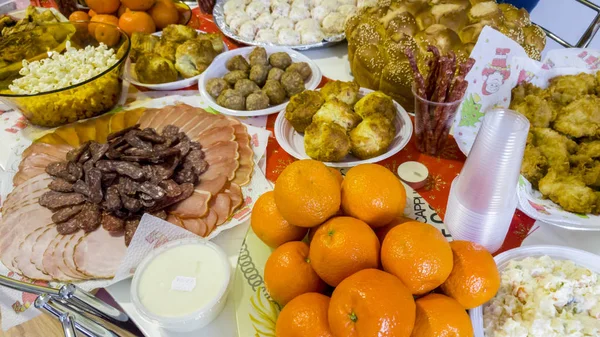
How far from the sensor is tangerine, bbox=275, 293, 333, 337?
0.63 meters

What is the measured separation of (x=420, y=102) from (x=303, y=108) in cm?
33

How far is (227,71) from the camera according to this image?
1574 mm

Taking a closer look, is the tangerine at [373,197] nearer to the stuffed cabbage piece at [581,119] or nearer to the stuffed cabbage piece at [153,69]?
the stuffed cabbage piece at [581,119]

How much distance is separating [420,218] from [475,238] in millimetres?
120

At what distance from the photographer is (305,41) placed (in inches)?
66.5

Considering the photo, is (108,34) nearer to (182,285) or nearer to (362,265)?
(182,285)

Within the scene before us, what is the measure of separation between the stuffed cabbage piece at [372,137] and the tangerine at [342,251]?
0.45 m

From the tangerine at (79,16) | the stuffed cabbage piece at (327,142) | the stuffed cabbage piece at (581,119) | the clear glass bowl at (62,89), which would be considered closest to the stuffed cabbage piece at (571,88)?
the stuffed cabbage piece at (581,119)

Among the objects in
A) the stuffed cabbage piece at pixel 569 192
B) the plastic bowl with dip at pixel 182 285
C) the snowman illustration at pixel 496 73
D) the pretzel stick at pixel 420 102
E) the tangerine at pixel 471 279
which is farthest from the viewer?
the snowman illustration at pixel 496 73

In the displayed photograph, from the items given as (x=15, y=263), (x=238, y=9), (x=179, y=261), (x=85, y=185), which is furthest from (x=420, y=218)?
(x=238, y=9)

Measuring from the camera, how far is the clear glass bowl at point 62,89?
1331 millimetres

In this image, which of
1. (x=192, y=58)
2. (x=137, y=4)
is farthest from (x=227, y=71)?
(x=137, y=4)

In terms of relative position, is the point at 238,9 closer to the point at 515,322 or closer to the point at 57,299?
the point at 57,299

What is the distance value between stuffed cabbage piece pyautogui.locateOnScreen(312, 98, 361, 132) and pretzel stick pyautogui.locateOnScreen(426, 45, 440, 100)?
0.22m
